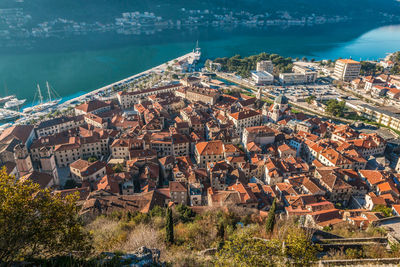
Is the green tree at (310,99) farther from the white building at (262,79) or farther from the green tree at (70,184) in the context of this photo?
the green tree at (70,184)

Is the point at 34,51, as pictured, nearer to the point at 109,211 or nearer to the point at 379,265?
the point at 109,211

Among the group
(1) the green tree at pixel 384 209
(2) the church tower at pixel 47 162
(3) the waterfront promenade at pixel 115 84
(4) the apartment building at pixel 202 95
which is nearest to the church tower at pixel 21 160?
(2) the church tower at pixel 47 162

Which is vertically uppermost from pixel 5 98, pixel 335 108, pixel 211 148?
pixel 211 148

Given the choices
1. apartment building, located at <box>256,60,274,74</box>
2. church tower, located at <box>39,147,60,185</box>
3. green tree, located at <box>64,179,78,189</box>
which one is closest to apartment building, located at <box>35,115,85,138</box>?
church tower, located at <box>39,147,60,185</box>

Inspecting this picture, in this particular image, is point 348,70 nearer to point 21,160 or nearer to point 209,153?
point 209,153

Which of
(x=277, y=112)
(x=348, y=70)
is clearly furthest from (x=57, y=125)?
(x=348, y=70)

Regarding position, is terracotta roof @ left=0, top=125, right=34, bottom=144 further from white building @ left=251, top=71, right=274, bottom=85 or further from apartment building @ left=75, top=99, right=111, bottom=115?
white building @ left=251, top=71, right=274, bottom=85
